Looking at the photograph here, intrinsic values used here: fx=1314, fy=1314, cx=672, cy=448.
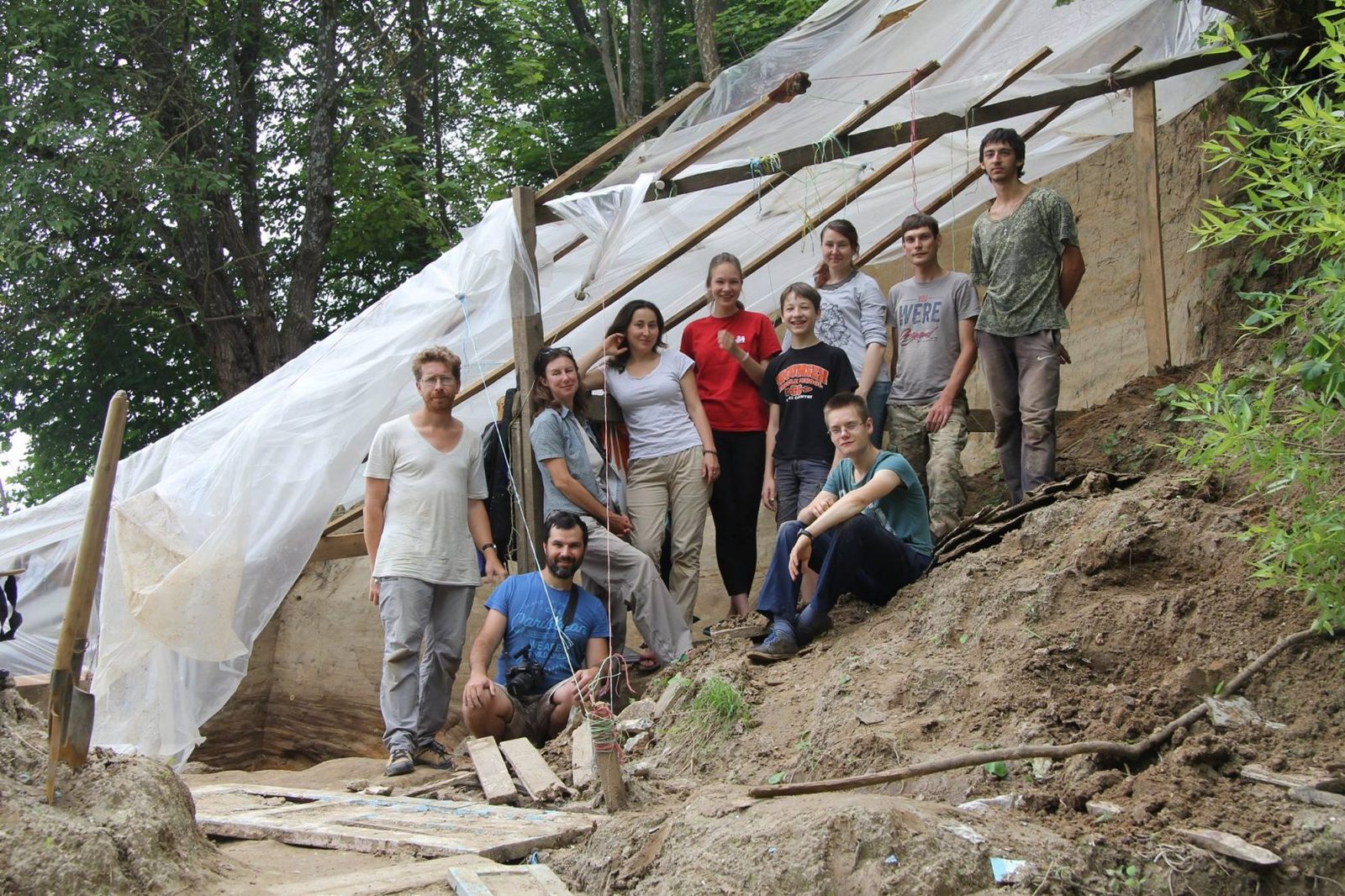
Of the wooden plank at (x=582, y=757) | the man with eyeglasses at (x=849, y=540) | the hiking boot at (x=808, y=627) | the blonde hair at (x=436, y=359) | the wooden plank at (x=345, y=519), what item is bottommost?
the wooden plank at (x=582, y=757)

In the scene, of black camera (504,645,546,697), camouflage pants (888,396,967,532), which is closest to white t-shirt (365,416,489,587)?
black camera (504,645,546,697)

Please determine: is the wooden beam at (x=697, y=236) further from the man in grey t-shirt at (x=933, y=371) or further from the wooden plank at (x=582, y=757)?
the wooden plank at (x=582, y=757)

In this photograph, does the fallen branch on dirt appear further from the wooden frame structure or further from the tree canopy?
the tree canopy

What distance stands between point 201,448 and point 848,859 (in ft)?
13.4

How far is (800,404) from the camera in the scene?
5793 mm

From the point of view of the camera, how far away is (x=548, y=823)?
159 inches

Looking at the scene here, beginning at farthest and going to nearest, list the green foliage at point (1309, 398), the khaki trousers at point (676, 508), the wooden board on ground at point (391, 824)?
the khaki trousers at point (676, 508), the wooden board on ground at point (391, 824), the green foliage at point (1309, 398)

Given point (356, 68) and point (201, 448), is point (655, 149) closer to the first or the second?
point (201, 448)

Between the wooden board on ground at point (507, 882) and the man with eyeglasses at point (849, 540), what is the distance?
5.86ft

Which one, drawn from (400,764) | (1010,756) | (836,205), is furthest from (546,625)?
(836,205)

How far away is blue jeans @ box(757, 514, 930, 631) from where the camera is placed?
5023mm

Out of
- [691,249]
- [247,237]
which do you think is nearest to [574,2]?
[247,237]

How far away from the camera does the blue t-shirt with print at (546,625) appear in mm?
5590

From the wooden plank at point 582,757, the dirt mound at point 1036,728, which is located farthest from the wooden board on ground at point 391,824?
the wooden plank at point 582,757
